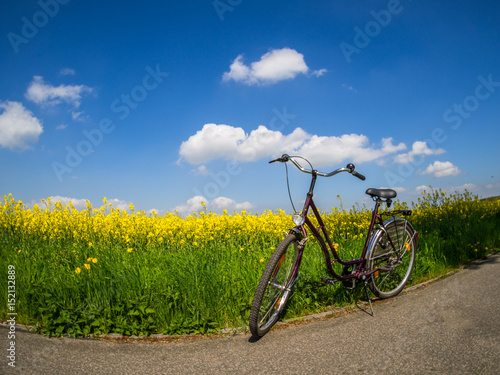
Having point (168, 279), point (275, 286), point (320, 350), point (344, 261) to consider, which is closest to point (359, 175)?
point (344, 261)

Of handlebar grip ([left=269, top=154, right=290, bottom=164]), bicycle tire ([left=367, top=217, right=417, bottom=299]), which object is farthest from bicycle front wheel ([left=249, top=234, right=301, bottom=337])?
bicycle tire ([left=367, top=217, right=417, bottom=299])

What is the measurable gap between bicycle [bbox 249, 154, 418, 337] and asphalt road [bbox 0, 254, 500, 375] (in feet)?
1.10

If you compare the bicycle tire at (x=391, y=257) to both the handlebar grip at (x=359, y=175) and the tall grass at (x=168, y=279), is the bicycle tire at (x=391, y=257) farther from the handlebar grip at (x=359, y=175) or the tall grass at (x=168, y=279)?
the handlebar grip at (x=359, y=175)

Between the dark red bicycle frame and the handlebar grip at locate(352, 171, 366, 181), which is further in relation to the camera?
the handlebar grip at locate(352, 171, 366, 181)

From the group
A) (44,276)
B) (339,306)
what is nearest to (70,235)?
(44,276)

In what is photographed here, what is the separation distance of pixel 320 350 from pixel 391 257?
1.99 m

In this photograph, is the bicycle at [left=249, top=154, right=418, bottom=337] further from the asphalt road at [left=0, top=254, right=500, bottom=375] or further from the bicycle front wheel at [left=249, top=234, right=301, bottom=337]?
the asphalt road at [left=0, top=254, right=500, bottom=375]

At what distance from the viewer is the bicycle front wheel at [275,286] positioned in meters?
3.33

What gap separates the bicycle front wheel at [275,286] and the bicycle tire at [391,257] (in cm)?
114

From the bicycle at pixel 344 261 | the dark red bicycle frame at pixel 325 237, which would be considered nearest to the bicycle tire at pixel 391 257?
the bicycle at pixel 344 261

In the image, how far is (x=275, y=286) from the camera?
3.55m

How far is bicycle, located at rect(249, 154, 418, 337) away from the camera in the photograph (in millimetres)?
3465

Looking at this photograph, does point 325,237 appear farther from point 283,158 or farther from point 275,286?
point 283,158

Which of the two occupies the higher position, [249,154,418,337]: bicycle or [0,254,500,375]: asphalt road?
[249,154,418,337]: bicycle
